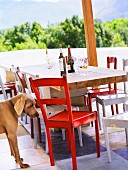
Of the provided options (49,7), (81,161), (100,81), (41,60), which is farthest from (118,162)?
(49,7)

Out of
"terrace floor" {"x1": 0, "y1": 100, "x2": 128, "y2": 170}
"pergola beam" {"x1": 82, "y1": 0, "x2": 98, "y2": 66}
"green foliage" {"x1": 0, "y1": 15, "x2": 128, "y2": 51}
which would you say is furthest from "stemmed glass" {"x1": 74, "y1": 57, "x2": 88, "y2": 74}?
"green foliage" {"x1": 0, "y1": 15, "x2": 128, "y2": 51}

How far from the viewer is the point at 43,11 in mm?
9453

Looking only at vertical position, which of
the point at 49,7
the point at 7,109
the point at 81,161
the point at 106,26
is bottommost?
the point at 81,161

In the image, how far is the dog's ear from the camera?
3248mm

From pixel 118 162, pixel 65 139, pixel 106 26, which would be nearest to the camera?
pixel 118 162

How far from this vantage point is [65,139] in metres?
4.06

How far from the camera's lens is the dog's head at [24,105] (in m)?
3.26

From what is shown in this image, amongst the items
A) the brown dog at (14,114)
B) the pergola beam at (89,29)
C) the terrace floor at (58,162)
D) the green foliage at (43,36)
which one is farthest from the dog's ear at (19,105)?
the green foliage at (43,36)

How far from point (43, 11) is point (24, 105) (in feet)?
21.5

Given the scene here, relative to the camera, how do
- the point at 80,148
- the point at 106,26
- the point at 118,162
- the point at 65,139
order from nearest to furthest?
the point at 118,162, the point at 80,148, the point at 65,139, the point at 106,26

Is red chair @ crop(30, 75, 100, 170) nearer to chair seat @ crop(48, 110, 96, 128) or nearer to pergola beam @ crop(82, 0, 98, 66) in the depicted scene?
chair seat @ crop(48, 110, 96, 128)

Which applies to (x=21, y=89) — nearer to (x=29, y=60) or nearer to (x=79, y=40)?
(x=29, y=60)

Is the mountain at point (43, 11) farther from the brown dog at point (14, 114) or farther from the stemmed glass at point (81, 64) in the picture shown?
the brown dog at point (14, 114)

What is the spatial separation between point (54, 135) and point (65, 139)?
23cm
